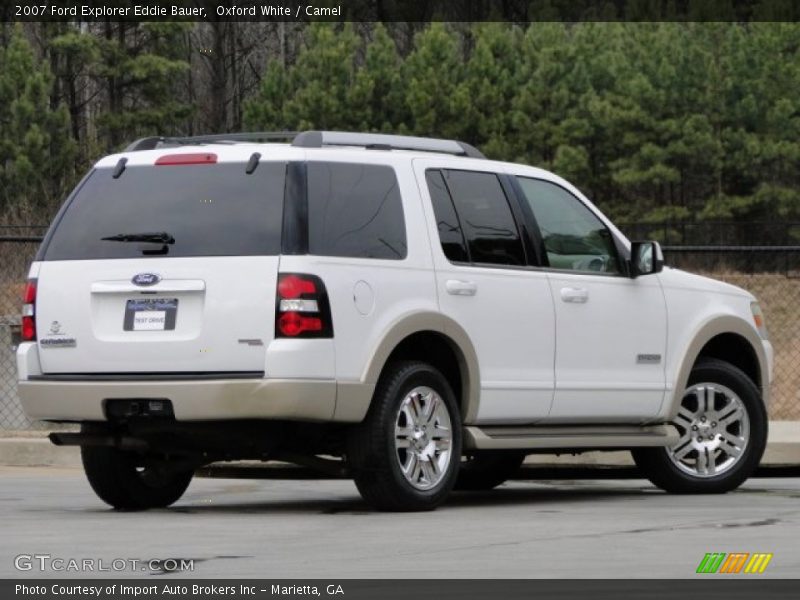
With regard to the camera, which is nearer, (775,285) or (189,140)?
(189,140)

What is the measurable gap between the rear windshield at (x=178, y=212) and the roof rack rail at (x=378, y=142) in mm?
297

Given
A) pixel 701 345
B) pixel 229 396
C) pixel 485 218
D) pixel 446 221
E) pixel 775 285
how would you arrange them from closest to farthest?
pixel 229 396, pixel 446 221, pixel 485 218, pixel 701 345, pixel 775 285

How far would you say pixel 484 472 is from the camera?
13.3 metres

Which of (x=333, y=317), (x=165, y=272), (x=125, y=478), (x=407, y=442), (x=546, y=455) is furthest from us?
(x=546, y=455)

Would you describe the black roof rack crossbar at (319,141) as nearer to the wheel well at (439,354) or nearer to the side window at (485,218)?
Result: the side window at (485,218)

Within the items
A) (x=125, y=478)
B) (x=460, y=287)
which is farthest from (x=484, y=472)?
(x=125, y=478)

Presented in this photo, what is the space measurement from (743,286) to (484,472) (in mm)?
32525

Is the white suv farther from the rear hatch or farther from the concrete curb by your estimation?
the concrete curb

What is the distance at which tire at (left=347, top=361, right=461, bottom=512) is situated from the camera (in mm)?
10602

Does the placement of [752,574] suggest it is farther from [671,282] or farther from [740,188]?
[740,188]

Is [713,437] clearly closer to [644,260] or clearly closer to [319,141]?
[644,260]

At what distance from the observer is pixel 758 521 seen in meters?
10.3

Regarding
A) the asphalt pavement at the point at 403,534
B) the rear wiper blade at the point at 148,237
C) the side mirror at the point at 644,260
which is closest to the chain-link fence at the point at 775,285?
the side mirror at the point at 644,260

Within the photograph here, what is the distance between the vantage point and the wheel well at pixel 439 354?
11.1m
